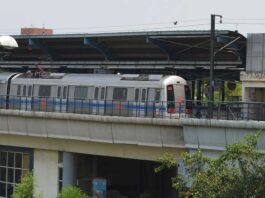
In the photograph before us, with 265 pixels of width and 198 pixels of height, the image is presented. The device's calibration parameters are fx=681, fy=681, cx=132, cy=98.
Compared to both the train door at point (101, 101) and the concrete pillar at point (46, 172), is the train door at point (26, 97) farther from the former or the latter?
the train door at point (101, 101)

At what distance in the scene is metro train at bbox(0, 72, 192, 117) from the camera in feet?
121

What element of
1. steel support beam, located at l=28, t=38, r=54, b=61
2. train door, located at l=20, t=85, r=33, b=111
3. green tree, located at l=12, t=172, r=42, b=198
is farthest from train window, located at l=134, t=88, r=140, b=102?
steel support beam, located at l=28, t=38, r=54, b=61

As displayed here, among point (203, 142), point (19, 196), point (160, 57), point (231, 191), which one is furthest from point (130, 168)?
point (231, 191)

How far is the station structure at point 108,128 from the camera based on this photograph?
1359 inches

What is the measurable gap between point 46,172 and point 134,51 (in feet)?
35.4

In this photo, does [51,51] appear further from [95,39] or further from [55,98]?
[55,98]

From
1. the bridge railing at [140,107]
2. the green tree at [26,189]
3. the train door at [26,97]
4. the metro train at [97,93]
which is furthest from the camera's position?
the train door at [26,97]

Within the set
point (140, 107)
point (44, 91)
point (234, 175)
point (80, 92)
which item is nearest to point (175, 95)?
point (140, 107)

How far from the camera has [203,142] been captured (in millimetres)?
30203

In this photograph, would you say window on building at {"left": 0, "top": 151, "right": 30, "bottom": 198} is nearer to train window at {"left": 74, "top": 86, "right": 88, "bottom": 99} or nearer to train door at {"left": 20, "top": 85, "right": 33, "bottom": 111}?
train door at {"left": 20, "top": 85, "right": 33, "bottom": 111}

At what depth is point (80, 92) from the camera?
136 feet

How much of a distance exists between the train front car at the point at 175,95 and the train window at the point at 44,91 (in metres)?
8.48

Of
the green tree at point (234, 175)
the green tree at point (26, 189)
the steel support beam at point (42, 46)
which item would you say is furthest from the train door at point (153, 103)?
the green tree at point (234, 175)

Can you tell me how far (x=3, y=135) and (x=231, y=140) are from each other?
57.0ft
